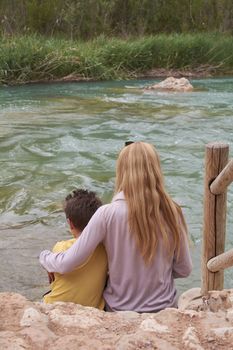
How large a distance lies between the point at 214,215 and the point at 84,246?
827 millimetres

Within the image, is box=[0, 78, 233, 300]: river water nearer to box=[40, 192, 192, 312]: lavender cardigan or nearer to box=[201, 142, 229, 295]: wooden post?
box=[201, 142, 229, 295]: wooden post

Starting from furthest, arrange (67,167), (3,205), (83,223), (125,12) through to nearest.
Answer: (125,12)
(67,167)
(3,205)
(83,223)

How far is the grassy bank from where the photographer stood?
16.4 meters

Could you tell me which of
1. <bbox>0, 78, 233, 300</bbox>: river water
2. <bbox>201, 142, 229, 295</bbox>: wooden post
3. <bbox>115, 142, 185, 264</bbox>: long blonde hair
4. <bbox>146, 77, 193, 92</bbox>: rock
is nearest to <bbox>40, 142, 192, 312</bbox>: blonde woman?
<bbox>115, 142, 185, 264</bbox>: long blonde hair

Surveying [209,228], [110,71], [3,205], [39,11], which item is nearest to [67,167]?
[3,205]

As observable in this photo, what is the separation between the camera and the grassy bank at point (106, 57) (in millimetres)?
16391

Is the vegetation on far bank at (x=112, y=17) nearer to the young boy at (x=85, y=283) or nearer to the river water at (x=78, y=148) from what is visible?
the river water at (x=78, y=148)

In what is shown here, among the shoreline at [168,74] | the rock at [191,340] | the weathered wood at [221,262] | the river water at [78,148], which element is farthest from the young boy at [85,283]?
the shoreline at [168,74]

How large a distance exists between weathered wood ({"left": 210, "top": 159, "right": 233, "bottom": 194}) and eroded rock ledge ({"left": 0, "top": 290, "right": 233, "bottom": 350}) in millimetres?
631

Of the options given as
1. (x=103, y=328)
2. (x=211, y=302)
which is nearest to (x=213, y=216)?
(x=211, y=302)

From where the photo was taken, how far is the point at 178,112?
468 inches

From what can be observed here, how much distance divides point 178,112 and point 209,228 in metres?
8.62

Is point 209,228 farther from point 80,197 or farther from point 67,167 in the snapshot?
point 67,167

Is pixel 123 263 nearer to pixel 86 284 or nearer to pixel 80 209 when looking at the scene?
pixel 86 284
